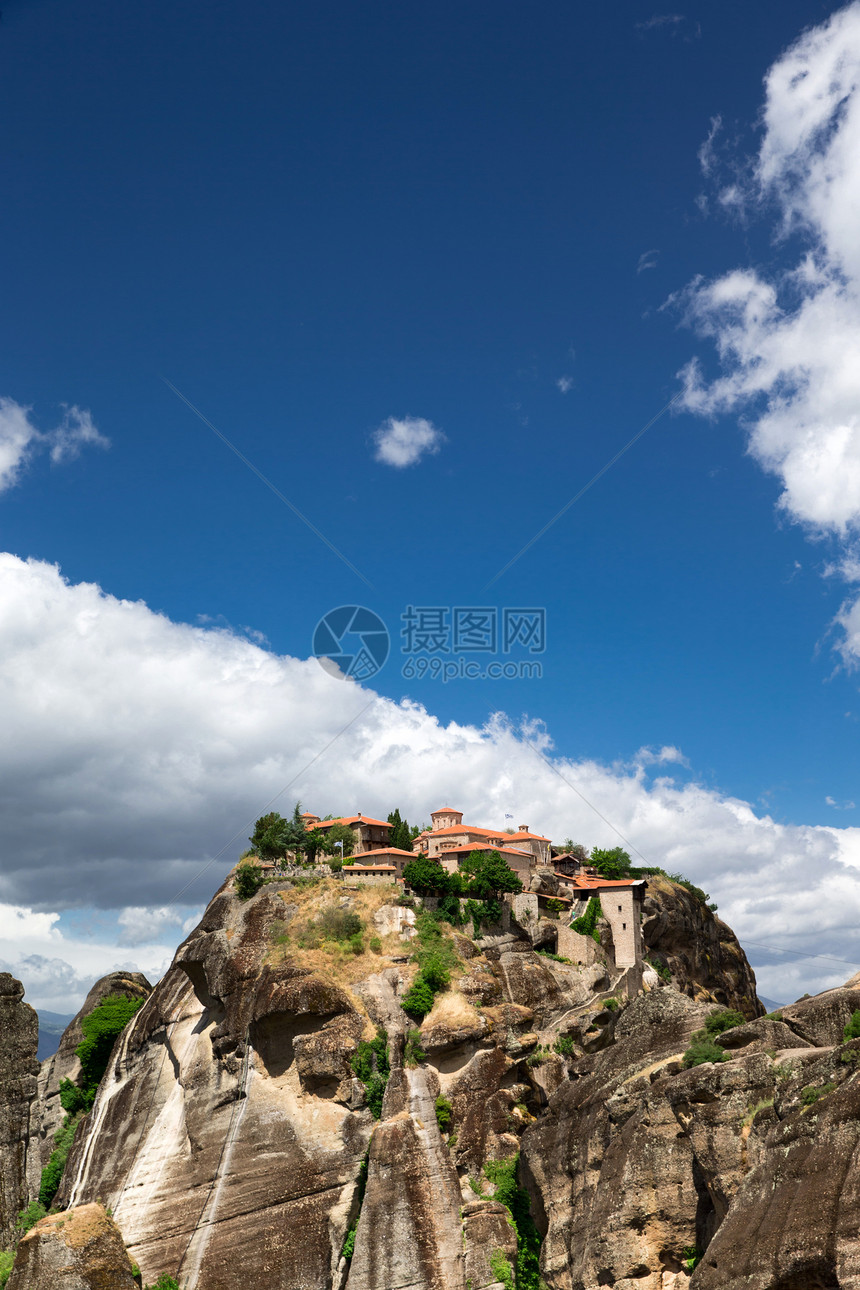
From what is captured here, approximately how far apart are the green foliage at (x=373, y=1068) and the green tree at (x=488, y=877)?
51.2 ft

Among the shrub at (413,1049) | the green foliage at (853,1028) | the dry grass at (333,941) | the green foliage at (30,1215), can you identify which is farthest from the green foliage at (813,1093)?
the green foliage at (30,1215)

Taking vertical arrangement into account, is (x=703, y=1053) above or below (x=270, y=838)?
below

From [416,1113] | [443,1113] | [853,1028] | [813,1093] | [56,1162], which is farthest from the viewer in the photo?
[56,1162]

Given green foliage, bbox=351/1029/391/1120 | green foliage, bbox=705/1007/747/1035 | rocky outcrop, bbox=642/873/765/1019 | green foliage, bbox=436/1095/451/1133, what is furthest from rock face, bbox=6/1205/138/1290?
rocky outcrop, bbox=642/873/765/1019

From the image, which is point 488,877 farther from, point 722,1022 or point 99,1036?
point 722,1022

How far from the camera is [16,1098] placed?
6969cm

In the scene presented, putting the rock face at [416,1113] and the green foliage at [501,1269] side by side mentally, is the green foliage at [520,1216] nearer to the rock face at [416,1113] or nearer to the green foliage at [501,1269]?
the rock face at [416,1113]

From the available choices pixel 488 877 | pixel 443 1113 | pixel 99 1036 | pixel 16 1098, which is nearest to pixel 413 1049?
pixel 443 1113

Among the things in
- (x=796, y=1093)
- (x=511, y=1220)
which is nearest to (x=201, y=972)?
(x=511, y=1220)

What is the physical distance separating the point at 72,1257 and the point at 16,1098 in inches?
1039

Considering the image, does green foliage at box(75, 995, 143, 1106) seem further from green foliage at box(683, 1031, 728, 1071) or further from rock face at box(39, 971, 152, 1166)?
green foliage at box(683, 1031, 728, 1071)

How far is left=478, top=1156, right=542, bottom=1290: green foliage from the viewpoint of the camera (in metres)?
51.8

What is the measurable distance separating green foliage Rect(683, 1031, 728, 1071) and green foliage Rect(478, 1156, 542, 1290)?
19461mm

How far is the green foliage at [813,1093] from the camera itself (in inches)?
1076
